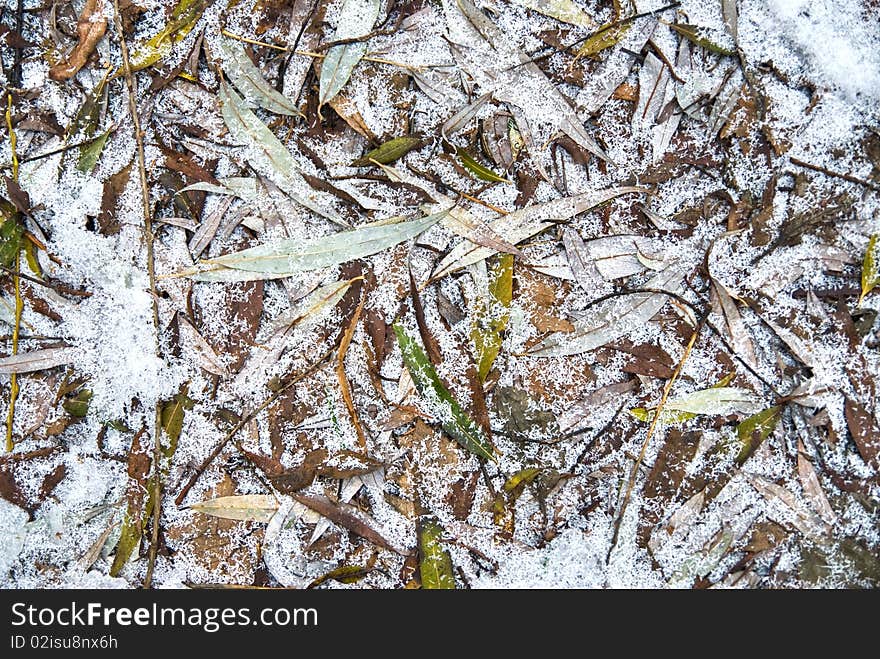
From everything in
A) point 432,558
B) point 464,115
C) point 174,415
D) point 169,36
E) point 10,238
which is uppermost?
point 169,36

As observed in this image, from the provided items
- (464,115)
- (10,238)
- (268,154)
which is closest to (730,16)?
(464,115)

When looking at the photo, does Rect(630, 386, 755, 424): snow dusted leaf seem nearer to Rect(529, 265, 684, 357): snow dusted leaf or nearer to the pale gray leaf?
Rect(529, 265, 684, 357): snow dusted leaf

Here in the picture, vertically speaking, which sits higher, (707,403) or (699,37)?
(699,37)

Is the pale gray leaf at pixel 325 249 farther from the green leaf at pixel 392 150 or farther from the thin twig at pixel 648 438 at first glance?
the thin twig at pixel 648 438

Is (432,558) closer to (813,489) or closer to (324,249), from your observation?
(324,249)

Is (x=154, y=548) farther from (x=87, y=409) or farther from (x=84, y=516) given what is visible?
(x=87, y=409)

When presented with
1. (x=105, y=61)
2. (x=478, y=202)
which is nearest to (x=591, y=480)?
(x=478, y=202)

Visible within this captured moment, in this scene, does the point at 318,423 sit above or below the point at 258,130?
below
